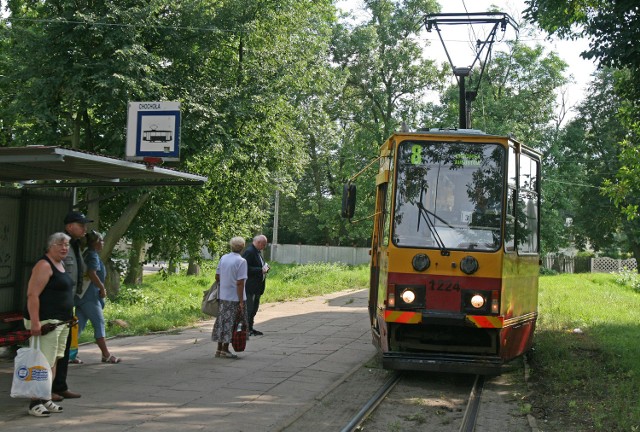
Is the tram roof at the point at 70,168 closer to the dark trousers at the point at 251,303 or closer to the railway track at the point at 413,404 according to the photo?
the railway track at the point at 413,404

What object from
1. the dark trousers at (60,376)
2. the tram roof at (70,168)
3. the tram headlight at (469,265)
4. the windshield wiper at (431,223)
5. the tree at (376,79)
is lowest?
the dark trousers at (60,376)

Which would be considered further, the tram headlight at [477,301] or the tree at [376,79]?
the tree at [376,79]

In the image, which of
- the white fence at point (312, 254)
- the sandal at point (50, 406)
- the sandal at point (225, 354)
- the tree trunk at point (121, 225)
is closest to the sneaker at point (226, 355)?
the sandal at point (225, 354)

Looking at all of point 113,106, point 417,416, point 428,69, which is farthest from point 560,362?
point 428,69

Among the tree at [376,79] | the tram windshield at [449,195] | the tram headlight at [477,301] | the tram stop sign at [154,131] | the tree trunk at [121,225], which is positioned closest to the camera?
the tram stop sign at [154,131]

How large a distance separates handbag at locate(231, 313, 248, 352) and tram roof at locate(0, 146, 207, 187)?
2.21 m

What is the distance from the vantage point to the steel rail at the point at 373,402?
7484mm

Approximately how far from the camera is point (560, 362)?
1163cm

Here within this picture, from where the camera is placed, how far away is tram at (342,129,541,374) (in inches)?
393

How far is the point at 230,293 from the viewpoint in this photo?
1120 centimetres

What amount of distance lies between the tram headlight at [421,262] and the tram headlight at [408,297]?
1.02 ft

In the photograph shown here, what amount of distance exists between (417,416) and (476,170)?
370cm

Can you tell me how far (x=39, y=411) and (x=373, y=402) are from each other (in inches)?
137

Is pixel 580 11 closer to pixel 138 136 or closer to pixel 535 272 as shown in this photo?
pixel 535 272
